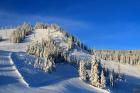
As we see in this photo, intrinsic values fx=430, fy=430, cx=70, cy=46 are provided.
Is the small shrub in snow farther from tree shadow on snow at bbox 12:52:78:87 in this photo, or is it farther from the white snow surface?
tree shadow on snow at bbox 12:52:78:87

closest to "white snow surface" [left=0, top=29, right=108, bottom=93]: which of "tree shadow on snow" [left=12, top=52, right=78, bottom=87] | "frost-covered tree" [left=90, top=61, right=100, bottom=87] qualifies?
"tree shadow on snow" [left=12, top=52, right=78, bottom=87]

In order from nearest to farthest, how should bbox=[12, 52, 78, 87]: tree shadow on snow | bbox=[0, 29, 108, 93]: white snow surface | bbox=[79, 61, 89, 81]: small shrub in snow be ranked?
bbox=[0, 29, 108, 93]: white snow surface < bbox=[12, 52, 78, 87]: tree shadow on snow < bbox=[79, 61, 89, 81]: small shrub in snow

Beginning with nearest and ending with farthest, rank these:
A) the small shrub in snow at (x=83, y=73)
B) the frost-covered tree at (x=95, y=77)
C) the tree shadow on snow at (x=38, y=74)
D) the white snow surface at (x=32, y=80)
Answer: the white snow surface at (x=32, y=80) < the tree shadow on snow at (x=38, y=74) < the frost-covered tree at (x=95, y=77) < the small shrub in snow at (x=83, y=73)

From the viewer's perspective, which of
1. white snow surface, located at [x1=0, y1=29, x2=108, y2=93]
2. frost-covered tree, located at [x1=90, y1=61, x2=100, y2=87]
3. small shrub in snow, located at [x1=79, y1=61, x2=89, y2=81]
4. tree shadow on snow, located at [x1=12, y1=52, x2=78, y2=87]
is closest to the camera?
white snow surface, located at [x1=0, y1=29, x2=108, y2=93]

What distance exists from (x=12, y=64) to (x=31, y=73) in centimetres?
1088

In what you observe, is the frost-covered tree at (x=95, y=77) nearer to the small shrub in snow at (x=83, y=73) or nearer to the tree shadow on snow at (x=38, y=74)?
→ the small shrub in snow at (x=83, y=73)

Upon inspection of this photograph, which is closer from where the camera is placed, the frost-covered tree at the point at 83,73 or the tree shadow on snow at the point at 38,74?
the tree shadow on snow at the point at 38,74

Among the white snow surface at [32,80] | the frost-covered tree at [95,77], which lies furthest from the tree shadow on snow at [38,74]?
the frost-covered tree at [95,77]

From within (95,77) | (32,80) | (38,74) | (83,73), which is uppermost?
→ (83,73)

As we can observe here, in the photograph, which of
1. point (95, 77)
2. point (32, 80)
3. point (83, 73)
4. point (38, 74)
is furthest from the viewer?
point (83, 73)

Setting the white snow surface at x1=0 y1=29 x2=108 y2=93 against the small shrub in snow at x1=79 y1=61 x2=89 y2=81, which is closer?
the white snow surface at x1=0 y1=29 x2=108 y2=93

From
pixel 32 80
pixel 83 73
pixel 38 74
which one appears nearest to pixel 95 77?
pixel 83 73

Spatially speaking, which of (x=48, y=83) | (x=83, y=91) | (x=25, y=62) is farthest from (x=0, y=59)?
(x=83, y=91)

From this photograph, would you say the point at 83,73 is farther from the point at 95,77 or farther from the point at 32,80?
the point at 32,80
